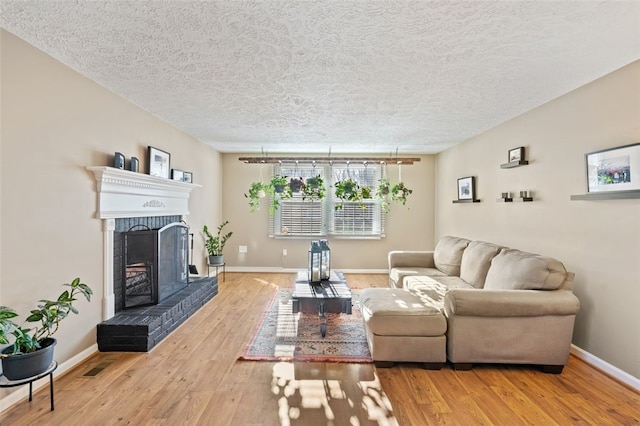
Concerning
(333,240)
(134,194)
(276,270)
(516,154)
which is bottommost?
(276,270)

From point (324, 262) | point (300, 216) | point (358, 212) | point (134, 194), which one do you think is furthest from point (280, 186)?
point (134, 194)

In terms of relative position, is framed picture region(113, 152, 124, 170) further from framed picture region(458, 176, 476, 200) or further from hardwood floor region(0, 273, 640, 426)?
framed picture region(458, 176, 476, 200)

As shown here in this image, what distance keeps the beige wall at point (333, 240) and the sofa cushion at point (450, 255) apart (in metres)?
1.64

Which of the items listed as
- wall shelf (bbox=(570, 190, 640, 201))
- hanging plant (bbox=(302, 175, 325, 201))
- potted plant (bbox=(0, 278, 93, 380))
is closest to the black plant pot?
potted plant (bbox=(0, 278, 93, 380))

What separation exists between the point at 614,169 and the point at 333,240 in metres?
4.37

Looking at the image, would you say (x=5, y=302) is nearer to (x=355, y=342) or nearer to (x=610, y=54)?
(x=355, y=342)

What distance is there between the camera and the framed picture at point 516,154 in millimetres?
3506

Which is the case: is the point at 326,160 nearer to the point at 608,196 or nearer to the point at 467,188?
the point at 467,188

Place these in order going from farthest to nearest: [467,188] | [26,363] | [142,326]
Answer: [467,188], [142,326], [26,363]

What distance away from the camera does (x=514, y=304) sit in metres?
2.41

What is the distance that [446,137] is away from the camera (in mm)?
4715

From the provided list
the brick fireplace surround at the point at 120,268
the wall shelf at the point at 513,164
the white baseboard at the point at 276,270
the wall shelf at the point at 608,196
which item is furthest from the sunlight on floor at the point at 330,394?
the white baseboard at the point at 276,270

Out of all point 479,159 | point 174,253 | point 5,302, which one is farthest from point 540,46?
point 174,253

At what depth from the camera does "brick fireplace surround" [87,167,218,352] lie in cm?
278
